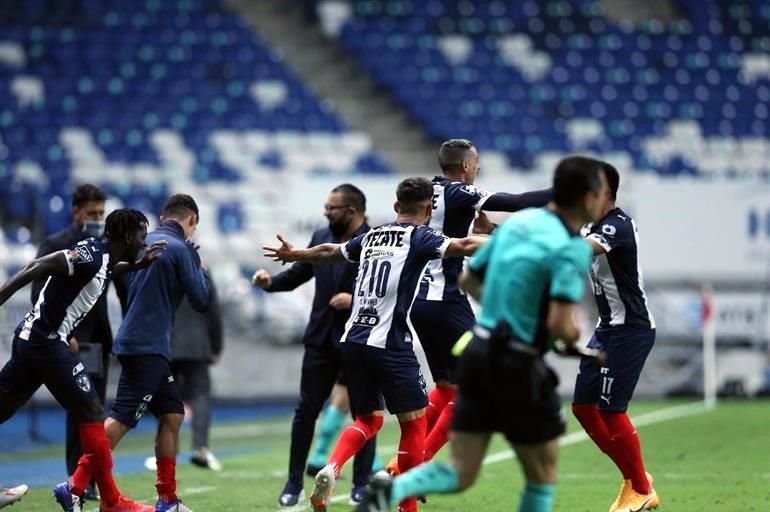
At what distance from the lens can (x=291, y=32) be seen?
107 feet

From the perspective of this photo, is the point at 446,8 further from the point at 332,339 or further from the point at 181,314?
the point at 332,339

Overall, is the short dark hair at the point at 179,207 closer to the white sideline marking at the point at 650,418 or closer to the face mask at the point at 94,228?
the face mask at the point at 94,228

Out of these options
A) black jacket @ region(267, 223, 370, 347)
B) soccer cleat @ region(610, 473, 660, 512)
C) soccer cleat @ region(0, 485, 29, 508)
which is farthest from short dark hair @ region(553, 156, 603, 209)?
soccer cleat @ region(0, 485, 29, 508)

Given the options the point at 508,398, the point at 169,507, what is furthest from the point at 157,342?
the point at 508,398

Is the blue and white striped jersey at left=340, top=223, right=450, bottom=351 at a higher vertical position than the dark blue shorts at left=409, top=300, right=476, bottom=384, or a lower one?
higher

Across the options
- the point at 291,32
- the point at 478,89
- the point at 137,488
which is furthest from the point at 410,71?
the point at 137,488

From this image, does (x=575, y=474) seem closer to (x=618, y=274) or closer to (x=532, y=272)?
(x=618, y=274)

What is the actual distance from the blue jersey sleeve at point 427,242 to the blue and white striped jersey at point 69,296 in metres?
2.00

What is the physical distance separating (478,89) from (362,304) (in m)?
21.2

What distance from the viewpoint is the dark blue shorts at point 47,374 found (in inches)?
352

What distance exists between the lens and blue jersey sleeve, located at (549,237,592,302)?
252 inches

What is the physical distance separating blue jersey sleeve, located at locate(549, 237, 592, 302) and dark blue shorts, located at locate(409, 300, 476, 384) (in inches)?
136

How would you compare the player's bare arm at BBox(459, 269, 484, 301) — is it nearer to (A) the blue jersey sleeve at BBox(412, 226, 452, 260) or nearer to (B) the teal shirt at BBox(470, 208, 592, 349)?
(B) the teal shirt at BBox(470, 208, 592, 349)

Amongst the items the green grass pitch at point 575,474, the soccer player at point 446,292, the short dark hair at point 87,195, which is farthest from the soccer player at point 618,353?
the short dark hair at point 87,195
